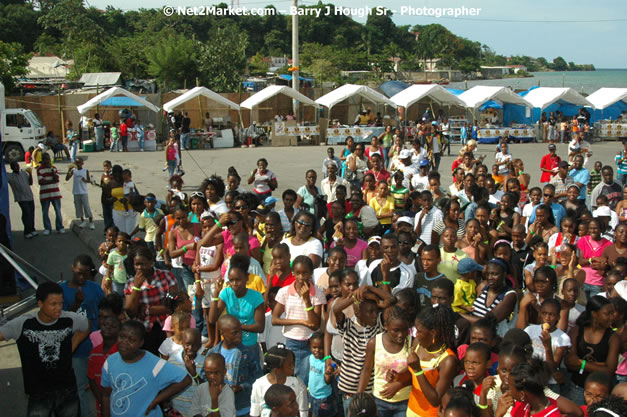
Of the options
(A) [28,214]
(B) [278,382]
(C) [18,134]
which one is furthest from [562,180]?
(C) [18,134]

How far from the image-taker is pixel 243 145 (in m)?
27.3

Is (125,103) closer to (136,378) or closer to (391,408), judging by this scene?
(136,378)

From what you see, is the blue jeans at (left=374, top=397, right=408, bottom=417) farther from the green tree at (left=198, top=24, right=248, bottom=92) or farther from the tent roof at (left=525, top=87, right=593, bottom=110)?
the green tree at (left=198, top=24, right=248, bottom=92)

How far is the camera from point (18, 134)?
22.1 m

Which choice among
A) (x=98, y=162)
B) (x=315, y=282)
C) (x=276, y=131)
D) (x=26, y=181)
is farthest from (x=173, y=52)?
(x=315, y=282)

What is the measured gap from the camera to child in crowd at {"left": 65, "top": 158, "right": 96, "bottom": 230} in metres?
12.1

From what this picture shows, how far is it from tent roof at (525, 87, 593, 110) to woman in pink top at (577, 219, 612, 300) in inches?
949

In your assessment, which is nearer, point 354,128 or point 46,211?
point 46,211

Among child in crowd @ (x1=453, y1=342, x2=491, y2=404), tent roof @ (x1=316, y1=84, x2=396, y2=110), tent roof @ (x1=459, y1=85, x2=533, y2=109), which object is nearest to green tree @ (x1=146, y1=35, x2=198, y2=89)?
tent roof @ (x1=316, y1=84, x2=396, y2=110)

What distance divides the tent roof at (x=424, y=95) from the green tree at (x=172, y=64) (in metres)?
22.2

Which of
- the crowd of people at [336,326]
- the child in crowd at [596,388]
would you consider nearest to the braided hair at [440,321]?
the crowd of people at [336,326]

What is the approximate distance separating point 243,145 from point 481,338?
23223 mm

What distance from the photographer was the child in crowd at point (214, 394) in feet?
15.0

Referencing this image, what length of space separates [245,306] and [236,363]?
0.63 meters
